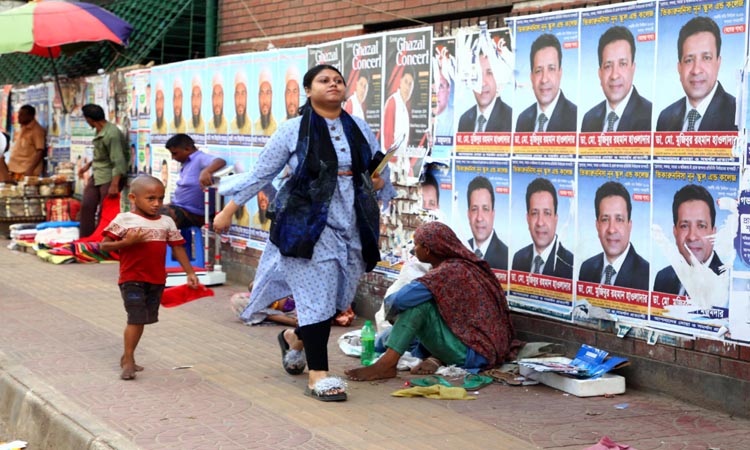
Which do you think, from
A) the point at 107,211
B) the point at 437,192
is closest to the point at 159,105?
the point at 107,211

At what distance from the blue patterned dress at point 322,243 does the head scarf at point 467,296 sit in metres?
0.65

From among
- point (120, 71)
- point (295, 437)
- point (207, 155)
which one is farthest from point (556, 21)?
point (120, 71)

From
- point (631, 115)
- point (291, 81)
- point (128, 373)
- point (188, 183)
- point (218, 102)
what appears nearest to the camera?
point (631, 115)

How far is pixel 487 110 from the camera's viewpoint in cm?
770

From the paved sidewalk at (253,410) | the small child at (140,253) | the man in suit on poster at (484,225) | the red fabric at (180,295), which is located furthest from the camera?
the man in suit on poster at (484,225)

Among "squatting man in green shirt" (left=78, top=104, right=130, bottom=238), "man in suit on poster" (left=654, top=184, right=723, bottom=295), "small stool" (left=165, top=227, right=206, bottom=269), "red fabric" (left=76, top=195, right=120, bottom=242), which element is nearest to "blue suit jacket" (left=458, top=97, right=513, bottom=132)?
"man in suit on poster" (left=654, top=184, right=723, bottom=295)

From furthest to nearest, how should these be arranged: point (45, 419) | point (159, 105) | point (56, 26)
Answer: point (56, 26) → point (159, 105) → point (45, 419)

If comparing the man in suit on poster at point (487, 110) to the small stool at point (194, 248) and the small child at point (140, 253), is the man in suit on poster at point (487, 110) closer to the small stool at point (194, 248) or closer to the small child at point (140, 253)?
the small child at point (140, 253)

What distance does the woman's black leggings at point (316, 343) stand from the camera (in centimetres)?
639

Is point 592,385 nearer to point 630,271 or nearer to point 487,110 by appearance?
point 630,271

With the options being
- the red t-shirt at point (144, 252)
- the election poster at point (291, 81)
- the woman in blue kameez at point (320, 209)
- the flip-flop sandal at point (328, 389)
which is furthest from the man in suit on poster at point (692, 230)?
the election poster at point (291, 81)

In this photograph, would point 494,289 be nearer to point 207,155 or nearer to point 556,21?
point 556,21

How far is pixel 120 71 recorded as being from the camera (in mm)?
14828

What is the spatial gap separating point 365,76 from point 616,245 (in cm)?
334
